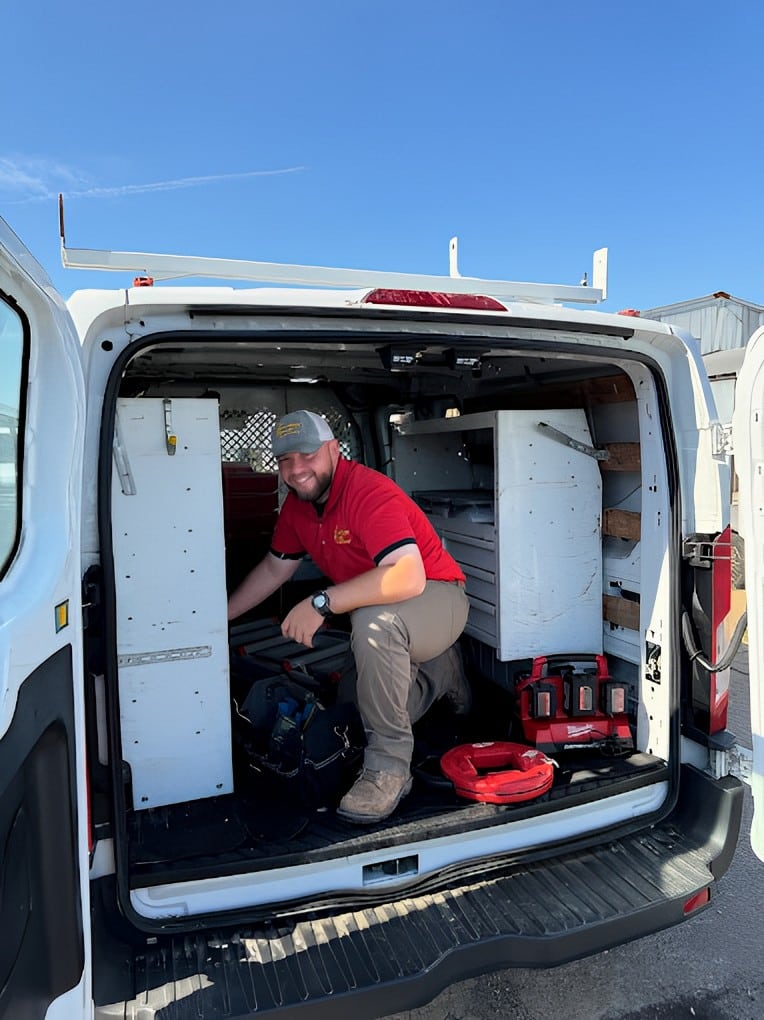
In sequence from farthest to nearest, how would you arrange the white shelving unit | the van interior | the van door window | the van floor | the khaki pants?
the white shelving unit < the khaki pants < the van interior < the van floor < the van door window

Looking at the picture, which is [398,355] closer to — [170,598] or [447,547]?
[170,598]

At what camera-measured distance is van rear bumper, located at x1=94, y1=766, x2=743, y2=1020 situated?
1.72m

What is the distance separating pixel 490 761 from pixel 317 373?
226cm

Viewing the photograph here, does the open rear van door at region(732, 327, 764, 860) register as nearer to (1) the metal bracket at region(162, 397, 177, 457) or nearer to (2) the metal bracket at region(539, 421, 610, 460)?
(2) the metal bracket at region(539, 421, 610, 460)

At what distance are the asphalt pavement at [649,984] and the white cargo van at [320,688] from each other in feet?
1.36

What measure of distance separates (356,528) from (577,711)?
113cm

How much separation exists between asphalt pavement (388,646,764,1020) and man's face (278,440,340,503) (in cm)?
184

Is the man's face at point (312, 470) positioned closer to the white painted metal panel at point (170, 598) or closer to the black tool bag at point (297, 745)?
the white painted metal panel at point (170, 598)

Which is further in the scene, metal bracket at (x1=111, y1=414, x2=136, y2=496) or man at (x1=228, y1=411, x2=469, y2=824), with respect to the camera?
man at (x1=228, y1=411, x2=469, y2=824)

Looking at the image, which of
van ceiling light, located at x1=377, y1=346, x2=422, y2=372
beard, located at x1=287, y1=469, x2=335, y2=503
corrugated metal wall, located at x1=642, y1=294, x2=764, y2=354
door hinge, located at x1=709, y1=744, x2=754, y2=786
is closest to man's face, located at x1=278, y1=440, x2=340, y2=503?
beard, located at x1=287, y1=469, x2=335, y2=503

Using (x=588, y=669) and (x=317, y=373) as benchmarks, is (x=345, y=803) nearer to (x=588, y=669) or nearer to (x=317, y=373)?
(x=588, y=669)

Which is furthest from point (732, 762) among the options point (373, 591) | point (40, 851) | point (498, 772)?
point (40, 851)

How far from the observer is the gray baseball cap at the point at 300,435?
2752mm

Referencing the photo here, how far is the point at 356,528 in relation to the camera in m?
2.84
